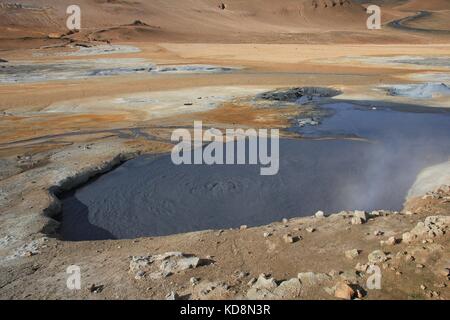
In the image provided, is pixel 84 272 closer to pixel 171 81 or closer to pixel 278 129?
pixel 278 129

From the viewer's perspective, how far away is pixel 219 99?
1722 cm

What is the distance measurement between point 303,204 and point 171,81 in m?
15.1

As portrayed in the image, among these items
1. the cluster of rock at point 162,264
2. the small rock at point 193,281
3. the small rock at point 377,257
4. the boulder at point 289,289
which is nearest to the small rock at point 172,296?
the small rock at point 193,281

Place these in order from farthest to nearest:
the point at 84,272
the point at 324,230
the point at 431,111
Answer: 1. the point at 431,111
2. the point at 324,230
3. the point at 84,272

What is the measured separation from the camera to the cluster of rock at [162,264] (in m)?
5.30

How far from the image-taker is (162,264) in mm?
5422

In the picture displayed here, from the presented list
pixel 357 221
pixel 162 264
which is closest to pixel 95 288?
pixel 162 264

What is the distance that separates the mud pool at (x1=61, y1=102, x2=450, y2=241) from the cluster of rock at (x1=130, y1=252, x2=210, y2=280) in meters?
1.65

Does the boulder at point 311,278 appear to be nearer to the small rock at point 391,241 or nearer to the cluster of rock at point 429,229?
the small rock at point 391,241

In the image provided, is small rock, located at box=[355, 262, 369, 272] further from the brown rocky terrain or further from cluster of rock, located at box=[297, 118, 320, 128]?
cluster of rock, located at box=[297, 118, 320, 128]

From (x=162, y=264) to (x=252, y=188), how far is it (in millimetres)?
3818

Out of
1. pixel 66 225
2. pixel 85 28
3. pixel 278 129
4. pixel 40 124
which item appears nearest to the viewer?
pixel 66 225

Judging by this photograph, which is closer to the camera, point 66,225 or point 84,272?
point 84,272

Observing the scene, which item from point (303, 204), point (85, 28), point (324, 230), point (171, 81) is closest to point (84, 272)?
point (324, 230)
